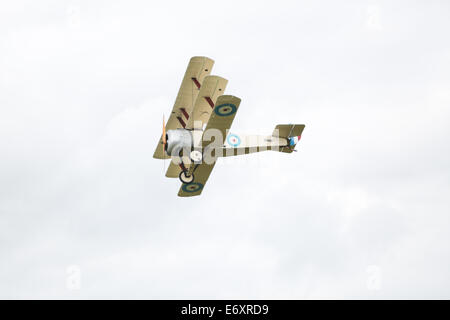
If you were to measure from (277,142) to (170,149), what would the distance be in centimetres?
556

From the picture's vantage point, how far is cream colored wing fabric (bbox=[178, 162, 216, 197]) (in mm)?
43000

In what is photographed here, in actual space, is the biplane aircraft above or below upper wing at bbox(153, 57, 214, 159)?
below

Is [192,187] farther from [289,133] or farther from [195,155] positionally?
[289,133]

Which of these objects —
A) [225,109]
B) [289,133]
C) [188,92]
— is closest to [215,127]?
[225,109]

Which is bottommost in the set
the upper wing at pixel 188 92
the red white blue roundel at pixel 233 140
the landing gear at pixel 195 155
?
the landing gear at pixel 195 155

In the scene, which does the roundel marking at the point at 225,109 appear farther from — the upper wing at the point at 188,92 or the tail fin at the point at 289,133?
the tail fin at the point at 289,133

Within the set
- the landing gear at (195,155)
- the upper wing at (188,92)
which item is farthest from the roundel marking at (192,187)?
the landing gear at (195,155)

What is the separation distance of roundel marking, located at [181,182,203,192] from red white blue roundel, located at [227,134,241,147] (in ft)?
9.26

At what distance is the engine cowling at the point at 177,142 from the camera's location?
41.2 metres

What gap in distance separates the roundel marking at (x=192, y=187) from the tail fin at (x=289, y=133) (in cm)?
409

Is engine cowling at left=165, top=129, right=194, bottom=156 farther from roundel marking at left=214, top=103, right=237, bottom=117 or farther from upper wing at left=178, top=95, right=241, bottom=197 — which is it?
roundel marking at left=214, top=103, right=237, bottom=117

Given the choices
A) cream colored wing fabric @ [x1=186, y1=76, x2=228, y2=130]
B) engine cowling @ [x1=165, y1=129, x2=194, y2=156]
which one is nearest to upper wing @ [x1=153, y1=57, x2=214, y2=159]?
cream colored wing fabric @ [x1=186, y1=76, x2=228, y2=130]

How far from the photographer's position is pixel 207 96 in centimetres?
4194
